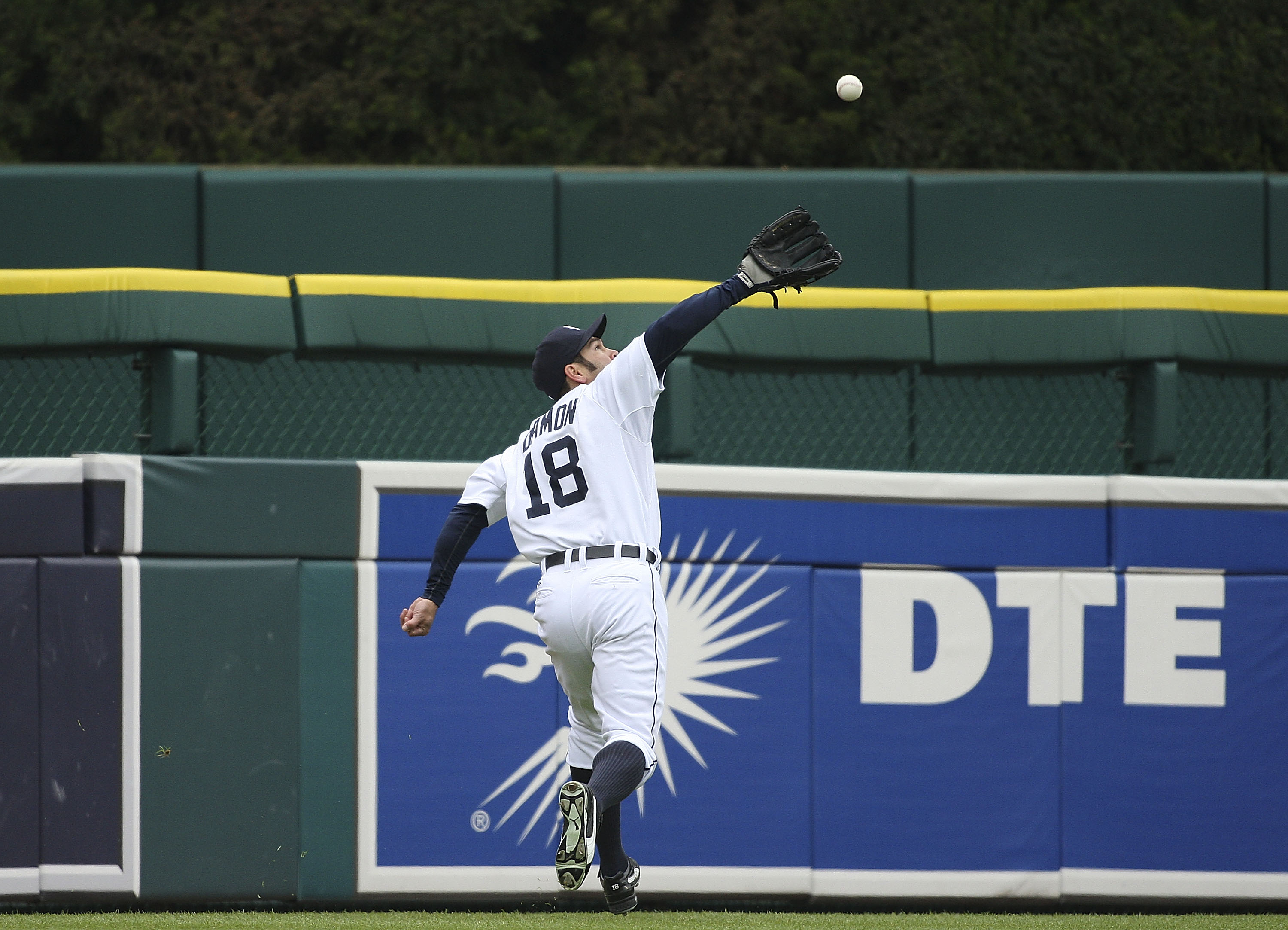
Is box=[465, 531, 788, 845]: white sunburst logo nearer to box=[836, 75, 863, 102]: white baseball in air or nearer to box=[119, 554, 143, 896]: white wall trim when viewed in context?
box=[119, 554, 143, 896]: white wall trim

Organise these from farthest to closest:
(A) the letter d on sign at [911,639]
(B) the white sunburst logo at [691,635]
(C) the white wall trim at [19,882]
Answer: (A) the letter d on sign at [911,639] < (B) the white sunburst logo at [691,635] < (C) the white wall trim at [19,882]

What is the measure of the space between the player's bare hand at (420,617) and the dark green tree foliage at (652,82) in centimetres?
526

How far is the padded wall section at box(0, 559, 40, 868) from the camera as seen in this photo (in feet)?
14.7

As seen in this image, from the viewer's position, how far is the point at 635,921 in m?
4.01

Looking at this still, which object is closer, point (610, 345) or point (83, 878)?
point (83, 878)

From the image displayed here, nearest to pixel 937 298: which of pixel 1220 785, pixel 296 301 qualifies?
pixel 1220 785

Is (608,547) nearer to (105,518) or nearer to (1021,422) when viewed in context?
(105,518)

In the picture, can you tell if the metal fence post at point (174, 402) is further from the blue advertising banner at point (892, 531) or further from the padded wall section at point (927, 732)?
the padded wall section at point (927, 732)

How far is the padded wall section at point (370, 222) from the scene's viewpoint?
6090 millimetres

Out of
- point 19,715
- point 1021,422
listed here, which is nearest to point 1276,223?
point 1021,422

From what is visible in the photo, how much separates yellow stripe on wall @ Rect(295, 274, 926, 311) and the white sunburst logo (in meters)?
0.96

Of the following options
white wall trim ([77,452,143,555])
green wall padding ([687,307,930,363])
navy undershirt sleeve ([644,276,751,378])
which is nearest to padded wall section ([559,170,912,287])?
green wall padding ([687,307,930,363])

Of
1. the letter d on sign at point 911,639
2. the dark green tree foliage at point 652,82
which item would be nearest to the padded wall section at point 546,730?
the letter d on sign at point 911,639

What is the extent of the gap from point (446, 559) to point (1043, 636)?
2.49m
